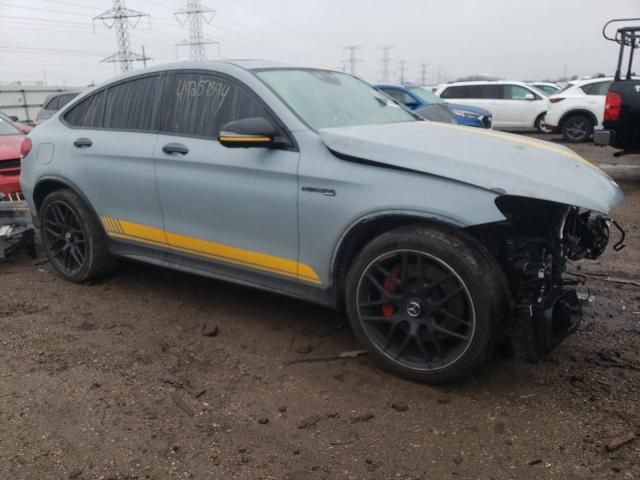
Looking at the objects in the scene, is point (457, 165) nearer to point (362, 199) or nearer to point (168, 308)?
point (362, 199)

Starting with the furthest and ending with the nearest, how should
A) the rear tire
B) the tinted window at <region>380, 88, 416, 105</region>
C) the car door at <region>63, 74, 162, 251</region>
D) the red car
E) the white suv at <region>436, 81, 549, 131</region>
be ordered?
the white suv at <region>436, 81, 549, 131</region>
the rear tire
the tinted window at <region>380, 88, 416, 105</region>
the red car
the car door at <region>63, 74, 162, 251</region>

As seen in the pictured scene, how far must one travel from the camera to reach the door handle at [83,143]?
444 cm

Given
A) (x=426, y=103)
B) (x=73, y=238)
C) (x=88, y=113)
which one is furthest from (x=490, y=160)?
(x=426, y=103)

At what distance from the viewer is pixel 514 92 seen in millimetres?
17016

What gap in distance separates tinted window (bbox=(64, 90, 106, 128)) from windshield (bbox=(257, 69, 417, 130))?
154 cm

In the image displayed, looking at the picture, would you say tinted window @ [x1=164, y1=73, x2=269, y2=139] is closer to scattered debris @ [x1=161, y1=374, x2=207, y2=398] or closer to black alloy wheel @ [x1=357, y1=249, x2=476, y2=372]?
black alloy wheel @ [x1=357, y1=249, x2=476, y2=372]

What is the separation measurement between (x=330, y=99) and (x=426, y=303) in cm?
159

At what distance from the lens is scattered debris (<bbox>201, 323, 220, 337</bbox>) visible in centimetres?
387

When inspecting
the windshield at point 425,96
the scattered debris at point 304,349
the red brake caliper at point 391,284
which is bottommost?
the scattered debris at point 304,349

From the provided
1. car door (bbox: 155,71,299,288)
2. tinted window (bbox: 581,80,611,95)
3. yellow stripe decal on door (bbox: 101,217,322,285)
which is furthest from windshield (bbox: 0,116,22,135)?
tinted window (bbox: 581,80,611,95)

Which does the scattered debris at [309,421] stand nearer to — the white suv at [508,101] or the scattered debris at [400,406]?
the scattered debris at [400,406]

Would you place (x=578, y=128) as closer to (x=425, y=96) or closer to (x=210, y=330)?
(x=425, y=96)

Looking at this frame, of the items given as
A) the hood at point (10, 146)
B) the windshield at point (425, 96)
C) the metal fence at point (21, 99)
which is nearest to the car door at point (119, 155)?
the hood at point (10, 146)

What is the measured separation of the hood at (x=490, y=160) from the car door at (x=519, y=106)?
14.4 meters
